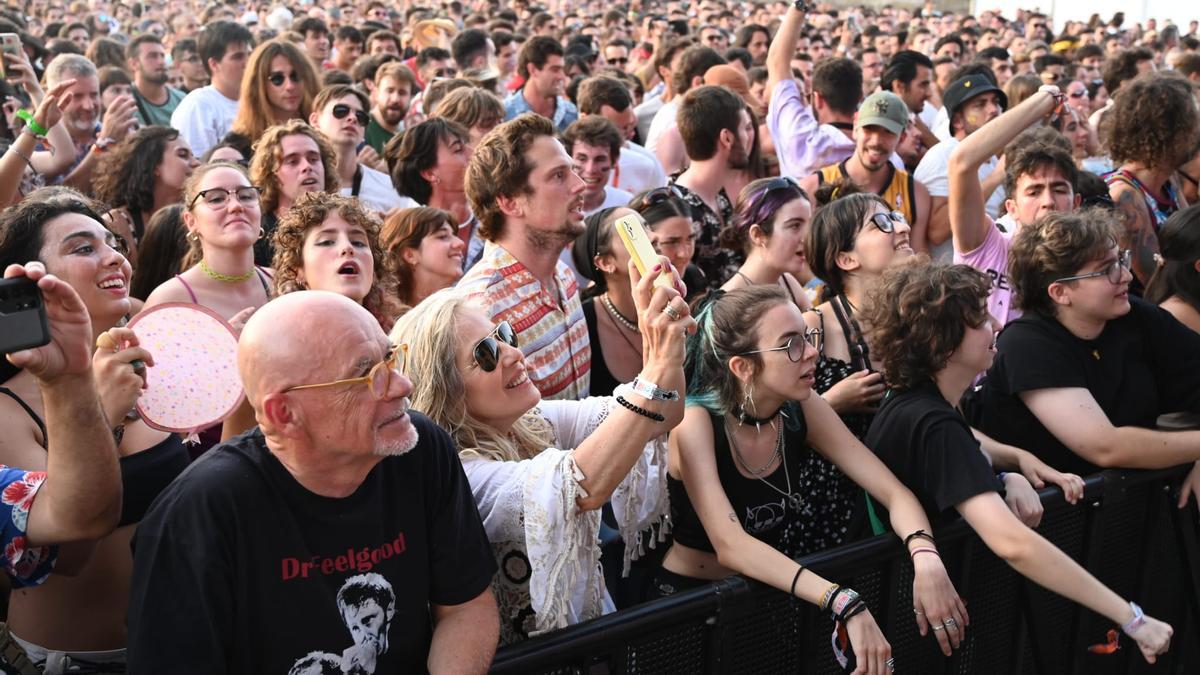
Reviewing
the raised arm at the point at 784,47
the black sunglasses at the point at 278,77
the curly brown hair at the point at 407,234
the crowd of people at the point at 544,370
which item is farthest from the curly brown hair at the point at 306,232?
the raised arm at the point at 784,47

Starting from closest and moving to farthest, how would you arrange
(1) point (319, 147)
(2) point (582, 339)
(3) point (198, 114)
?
1. (2) point (582, 339)
2. (1) point (319, 147)
3. (3) point (198, 114)

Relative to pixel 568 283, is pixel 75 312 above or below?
above

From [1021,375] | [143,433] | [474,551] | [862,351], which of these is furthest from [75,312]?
[1021,375]

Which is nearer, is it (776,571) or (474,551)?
(474,551)

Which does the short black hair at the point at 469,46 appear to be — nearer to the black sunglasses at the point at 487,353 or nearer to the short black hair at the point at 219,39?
the short black hair at the point at 219,39

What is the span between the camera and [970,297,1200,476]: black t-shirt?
11.6 feet

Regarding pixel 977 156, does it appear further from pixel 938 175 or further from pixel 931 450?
pixel 931 450

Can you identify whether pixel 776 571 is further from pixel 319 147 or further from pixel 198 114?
pixel 198 114

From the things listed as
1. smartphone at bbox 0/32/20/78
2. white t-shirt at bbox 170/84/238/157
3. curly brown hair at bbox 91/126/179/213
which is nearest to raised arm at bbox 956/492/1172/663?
curly brown hair at bbox 91/126/179/213

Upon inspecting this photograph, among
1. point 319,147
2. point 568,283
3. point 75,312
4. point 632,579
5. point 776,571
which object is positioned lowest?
point 632,579

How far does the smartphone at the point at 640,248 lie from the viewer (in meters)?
2.55

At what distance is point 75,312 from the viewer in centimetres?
211

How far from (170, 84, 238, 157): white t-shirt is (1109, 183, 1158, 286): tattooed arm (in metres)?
4.96

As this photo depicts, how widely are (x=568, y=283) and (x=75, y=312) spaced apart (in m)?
1.98
